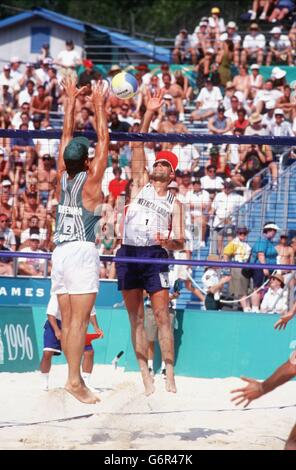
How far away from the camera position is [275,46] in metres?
21.0

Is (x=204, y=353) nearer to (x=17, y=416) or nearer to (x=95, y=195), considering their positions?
(x=17, y=416)

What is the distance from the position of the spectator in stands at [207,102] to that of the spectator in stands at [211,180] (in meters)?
5.76

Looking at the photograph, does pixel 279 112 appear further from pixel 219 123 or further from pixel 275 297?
pixel 275 297

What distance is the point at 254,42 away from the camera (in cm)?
2080

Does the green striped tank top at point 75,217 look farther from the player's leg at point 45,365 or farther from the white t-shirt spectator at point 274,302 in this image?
the white t-shirt spectator at point 274,302

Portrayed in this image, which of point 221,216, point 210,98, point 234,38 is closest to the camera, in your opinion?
point 221,216

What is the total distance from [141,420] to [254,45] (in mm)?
13958

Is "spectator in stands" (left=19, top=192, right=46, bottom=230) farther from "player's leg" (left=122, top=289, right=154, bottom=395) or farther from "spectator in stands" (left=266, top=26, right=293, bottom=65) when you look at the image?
"spectator in stands" (left=266, top=26, right=293, bottom=65)

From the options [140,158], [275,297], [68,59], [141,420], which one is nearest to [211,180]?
[275,297]

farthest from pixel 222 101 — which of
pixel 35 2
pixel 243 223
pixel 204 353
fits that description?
pixel 35 2

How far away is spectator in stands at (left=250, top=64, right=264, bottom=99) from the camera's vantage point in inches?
727

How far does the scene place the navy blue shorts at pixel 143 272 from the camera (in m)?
8.66

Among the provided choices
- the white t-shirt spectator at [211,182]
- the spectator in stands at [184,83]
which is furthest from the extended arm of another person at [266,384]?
the spectator in stands at [184,83]

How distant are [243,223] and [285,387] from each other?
8.05 ft
